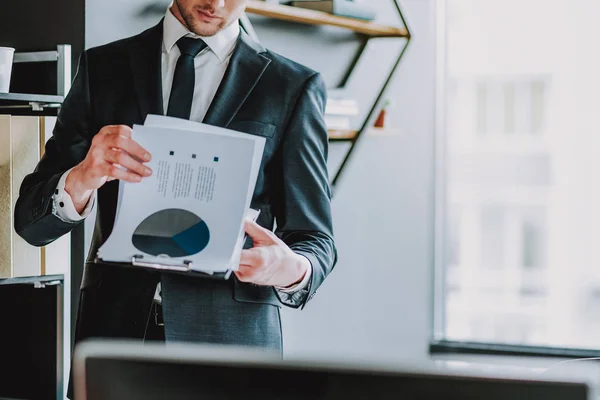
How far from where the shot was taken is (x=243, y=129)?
1.60 metres

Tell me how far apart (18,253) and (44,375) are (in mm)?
318

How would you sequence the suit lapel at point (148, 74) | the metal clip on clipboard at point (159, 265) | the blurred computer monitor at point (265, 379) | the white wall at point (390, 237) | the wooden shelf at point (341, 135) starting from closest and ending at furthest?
1. the blurred computer monitor at point (265, 379)
2. the metal clip on clipboard at point (159, 265)
3. the suit lapel at point (148, 74)
4. the wooden shelf at point (341, 135)
5. the white wall at point (390, 237)

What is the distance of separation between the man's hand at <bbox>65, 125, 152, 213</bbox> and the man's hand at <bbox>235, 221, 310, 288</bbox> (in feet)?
0.64

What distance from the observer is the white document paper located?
4.47 ft

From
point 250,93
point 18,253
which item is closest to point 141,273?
point 250,93

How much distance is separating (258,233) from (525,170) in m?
6.92

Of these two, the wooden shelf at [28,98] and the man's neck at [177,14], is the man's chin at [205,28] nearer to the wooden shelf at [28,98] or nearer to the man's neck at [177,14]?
the man's neck at [177,14]

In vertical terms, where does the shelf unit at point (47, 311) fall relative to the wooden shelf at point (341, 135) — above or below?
below

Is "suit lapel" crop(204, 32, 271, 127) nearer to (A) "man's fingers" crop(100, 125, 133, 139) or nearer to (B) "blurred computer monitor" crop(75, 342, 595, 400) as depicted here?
(A) "man's fingers" crop(100, 125, 133, 139)

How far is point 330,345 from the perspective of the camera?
3590 mm

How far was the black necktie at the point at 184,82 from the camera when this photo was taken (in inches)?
63.1

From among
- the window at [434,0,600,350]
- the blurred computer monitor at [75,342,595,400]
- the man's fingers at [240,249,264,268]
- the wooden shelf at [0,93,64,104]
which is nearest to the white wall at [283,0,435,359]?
the wooden shelf at [0,93,64,104]

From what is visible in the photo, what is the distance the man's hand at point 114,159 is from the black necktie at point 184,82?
21 cm

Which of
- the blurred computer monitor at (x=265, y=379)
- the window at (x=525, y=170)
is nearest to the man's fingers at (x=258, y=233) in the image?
→ the blurred computer monitor at (x=265, y=379)
